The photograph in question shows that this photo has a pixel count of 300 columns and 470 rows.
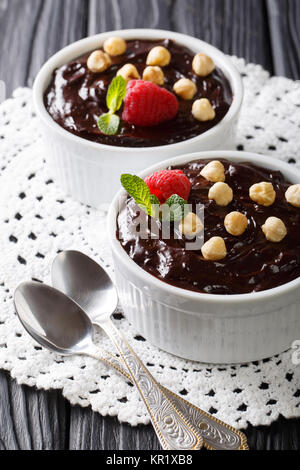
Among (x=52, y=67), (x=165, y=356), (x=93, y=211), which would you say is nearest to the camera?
(x=165, y=356)

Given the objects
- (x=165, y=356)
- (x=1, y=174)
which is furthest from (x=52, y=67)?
(x=165, y=356)

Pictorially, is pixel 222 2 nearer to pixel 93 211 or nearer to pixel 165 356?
pixel 93 211

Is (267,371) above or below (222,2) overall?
below

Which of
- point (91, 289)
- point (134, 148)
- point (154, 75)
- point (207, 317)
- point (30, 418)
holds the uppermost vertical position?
point (154, 75)

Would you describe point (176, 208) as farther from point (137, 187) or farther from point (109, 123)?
point (109, 123)

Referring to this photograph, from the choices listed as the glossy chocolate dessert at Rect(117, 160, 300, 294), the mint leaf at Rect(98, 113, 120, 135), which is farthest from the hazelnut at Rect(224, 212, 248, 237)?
the mint leaf at Rect(98, 113, 120, 135)

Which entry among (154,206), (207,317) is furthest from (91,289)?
(207,317)

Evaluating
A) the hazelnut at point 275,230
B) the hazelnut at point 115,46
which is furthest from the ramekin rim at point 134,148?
the hazelnut at point 275,230
